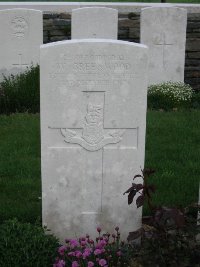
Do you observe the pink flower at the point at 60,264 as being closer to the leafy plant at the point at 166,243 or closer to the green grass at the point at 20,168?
the leafy plant at the point at 166,243

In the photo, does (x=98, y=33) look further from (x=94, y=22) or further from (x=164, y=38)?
(x=164, y=38)

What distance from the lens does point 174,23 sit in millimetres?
8289

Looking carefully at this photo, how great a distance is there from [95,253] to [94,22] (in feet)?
16.3

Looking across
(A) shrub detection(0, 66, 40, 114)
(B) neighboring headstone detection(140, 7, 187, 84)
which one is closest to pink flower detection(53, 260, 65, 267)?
(A) shrub detection(0, 66, 40, 114)

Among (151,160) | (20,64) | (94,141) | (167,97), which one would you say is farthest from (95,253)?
(20,64)

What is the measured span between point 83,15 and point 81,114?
4461mm

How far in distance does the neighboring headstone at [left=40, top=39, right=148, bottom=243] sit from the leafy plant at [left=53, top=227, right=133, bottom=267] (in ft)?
0.67

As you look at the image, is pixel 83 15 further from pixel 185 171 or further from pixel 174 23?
pixel 185 171

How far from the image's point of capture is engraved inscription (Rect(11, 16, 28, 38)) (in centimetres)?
798

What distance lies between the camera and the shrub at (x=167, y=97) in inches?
312

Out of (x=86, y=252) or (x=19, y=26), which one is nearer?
(x=86, y=252)

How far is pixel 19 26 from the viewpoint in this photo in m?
8.01

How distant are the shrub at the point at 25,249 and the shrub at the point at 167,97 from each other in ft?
14.2

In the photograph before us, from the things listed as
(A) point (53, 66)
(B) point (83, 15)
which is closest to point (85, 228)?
(A) point (53, 66)
